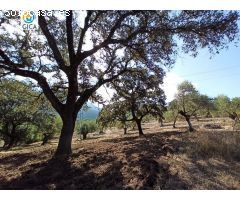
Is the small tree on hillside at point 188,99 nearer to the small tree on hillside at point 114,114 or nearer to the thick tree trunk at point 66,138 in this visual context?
the small tree on hillside at point 114,114

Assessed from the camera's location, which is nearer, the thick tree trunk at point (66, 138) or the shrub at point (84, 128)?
the thick tree trunk at point (66, 138)

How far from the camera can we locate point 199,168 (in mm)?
9094

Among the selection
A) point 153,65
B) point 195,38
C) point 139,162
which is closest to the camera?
point 139,162

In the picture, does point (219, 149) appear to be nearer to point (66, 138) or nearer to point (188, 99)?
point (66, 138)

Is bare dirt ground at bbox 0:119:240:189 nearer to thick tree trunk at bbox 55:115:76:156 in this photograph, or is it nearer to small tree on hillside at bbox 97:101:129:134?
thick tree trunk at bbox 55:115:76:156

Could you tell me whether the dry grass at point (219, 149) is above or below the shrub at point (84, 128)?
below

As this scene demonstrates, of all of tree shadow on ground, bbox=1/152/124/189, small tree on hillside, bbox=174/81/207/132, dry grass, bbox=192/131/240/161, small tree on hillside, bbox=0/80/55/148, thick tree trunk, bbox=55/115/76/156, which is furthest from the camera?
small tree on hillside, bbox=174/81/207/132

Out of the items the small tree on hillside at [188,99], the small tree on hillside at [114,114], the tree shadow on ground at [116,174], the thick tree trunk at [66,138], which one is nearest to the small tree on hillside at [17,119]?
the small tree on hillside at [114,114]

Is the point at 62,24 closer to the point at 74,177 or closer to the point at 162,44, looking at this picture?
the point at 162,44

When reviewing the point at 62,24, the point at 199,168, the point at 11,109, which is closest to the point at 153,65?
the point at 62,24

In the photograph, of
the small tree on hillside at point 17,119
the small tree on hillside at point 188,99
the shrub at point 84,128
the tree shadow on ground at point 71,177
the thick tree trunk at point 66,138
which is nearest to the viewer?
the tree shadow on ground at point 71,177

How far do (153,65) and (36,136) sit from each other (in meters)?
46.4

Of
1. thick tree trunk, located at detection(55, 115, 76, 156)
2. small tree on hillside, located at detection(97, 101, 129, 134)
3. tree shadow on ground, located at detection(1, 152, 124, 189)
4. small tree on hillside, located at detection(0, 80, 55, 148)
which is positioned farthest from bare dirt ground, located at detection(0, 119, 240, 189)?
small tree on hillside, located at detection(0, 80, 55, 148)

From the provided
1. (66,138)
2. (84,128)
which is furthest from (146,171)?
(84,128)
